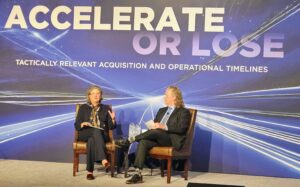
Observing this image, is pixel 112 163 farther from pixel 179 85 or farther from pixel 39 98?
pixel 39 98

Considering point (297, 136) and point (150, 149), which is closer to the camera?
point (150, 149)

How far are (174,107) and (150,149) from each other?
588 mm

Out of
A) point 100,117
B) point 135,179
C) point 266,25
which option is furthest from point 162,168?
point 266,25

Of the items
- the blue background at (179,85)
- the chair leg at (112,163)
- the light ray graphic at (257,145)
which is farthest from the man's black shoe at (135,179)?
the light ray graphic at (257,145)

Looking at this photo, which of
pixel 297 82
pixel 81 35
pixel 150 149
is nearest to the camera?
pixel 150 149

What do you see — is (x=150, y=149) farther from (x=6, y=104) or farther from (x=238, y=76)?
(x=6, y=104)

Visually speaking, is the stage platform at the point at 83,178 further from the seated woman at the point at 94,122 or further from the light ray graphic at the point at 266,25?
the light ray graphic at the point at 266,25

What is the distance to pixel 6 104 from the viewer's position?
6695 mm

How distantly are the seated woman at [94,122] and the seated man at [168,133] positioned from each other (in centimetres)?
24

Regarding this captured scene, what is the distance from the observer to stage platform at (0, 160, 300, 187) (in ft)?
17.6

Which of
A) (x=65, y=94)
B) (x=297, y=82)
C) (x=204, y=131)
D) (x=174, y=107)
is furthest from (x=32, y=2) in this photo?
(x=297, y=82)

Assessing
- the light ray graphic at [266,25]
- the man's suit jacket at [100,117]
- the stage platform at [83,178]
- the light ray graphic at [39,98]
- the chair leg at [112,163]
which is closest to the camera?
the stage platform at [83,178]

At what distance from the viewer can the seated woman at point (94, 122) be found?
5.66 metres

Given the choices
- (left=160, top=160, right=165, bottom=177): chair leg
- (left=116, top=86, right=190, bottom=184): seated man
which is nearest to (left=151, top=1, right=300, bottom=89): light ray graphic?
(left=116, top=86, right=190, bottom=184): seated man
